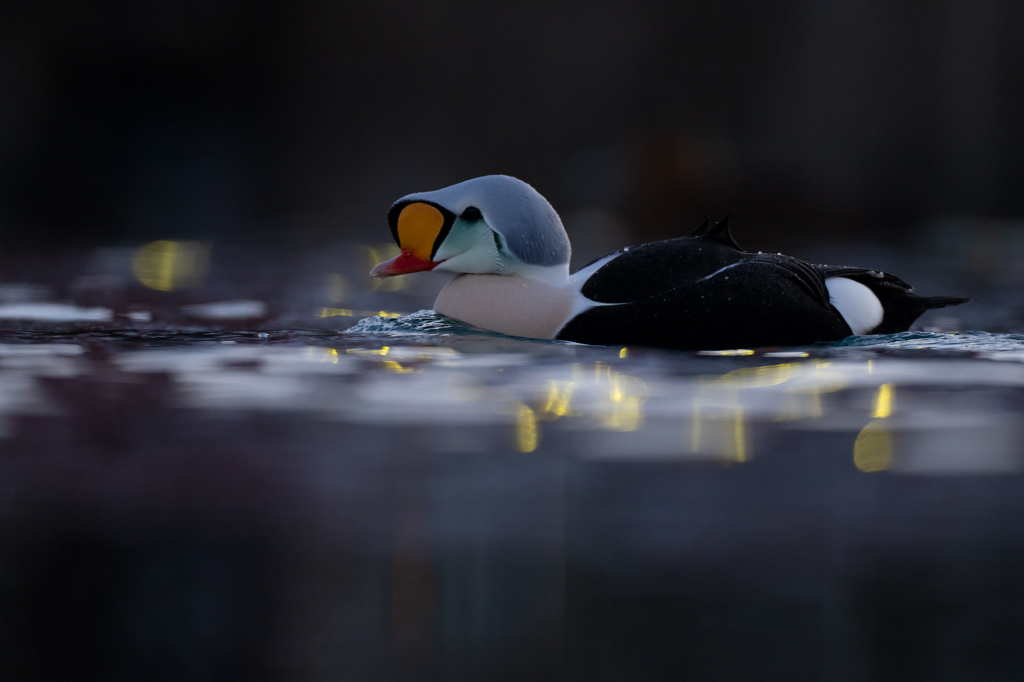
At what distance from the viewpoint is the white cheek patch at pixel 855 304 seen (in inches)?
102

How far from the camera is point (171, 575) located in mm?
1215

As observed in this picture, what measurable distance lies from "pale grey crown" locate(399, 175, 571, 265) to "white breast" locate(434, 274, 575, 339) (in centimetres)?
8

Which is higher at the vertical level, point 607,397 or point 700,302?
point 700,302

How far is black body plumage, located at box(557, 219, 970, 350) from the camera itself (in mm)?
2338

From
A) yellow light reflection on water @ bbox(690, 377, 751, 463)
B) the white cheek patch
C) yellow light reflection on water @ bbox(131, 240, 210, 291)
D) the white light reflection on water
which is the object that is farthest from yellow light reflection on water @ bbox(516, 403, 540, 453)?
yellow light reflection on water @ bbox(131, 240, 210, 291)

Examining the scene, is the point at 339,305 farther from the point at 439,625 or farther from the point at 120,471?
the point at 439,625

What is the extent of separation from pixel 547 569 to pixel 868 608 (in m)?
0.36

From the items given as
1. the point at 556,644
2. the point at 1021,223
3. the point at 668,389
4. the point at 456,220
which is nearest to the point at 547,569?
the point at 556,644

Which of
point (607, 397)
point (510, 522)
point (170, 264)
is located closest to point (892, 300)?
point (607, 397)

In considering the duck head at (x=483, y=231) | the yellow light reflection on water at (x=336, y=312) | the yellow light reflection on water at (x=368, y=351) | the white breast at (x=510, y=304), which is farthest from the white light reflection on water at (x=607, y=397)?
the yellow light reflection on water at (x=336, y=312)

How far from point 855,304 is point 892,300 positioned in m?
0.17

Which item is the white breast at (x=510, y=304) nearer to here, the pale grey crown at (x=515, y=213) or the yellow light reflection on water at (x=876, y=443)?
the pale grey crown at (x=515, y=213)

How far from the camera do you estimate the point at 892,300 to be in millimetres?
2719

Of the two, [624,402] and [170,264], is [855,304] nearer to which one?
[624,402]
